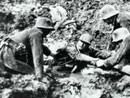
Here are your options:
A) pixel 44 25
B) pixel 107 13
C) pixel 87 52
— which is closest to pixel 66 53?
pixel 87 52

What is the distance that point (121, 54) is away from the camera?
4.61 m

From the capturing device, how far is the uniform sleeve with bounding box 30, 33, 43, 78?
387cm

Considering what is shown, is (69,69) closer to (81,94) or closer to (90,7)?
(81,94)

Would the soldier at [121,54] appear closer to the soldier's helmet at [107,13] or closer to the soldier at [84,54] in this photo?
the soldier at [84,54]

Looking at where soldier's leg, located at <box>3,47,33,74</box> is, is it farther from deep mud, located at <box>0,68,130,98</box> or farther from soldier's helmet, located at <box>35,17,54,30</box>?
soldier's helmet, located at <box>35,17,54,30</box>

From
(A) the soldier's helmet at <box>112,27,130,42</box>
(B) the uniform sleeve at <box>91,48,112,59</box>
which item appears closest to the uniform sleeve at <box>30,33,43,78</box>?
(A) the soldier's helmet at <box>112,27,130,42</box>

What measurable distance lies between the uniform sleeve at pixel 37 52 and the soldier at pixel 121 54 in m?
1.43

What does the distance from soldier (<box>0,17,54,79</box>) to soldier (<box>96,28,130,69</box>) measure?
1285mm

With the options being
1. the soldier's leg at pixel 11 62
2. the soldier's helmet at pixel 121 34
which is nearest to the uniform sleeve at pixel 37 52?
the soldier's leg at pixel 11 62

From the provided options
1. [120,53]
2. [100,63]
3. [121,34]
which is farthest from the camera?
[100,63]

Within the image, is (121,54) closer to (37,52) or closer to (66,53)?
(66,53)

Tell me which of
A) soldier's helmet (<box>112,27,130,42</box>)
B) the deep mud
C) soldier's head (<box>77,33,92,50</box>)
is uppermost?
soldier's helmet (<box>112,27,130,42</box>)

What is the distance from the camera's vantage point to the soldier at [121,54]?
4.51m

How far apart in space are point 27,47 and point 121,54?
1603mm
